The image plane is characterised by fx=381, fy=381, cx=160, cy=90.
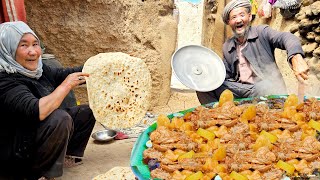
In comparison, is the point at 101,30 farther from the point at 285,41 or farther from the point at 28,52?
the point at 285,41

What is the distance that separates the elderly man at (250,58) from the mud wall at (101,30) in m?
2.75

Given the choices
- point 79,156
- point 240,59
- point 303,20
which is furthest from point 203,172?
→ point 303,20

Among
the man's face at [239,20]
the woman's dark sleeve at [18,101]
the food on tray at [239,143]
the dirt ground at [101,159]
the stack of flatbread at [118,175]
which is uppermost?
the man's face at [239,20]

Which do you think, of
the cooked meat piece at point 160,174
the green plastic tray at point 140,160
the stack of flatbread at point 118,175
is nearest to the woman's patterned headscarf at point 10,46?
the stack of flatbread at point 118,175

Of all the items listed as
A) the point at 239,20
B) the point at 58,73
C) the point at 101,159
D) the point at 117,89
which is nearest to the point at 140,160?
the point at 117,89

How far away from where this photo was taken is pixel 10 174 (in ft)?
11.1

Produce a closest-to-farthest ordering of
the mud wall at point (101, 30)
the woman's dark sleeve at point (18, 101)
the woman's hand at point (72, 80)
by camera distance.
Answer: the woman's dark sleeve at point (18, 101) → the woman's hand at point (72, 80) → the mud wall at point (101, 30)

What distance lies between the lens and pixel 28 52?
10.9 ft

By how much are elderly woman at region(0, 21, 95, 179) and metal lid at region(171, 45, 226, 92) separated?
96 centimetres

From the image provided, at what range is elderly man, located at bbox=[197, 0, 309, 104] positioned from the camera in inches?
167

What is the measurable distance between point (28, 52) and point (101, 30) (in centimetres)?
343

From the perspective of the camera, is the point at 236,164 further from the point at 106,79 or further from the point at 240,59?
the point at 240,59

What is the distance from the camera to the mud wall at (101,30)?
6461 mm

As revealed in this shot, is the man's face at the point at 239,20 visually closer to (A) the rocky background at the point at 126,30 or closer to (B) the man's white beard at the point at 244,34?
(B) the man's white beard at the point at 244,34
